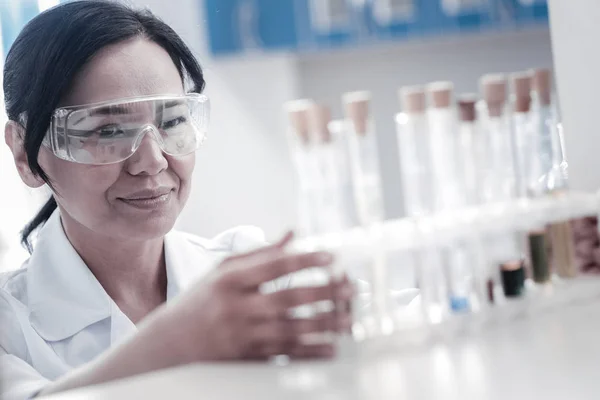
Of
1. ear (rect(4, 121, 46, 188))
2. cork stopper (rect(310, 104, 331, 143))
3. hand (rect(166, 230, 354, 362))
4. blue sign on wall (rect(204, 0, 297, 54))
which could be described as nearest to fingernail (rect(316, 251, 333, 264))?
hand (rect(166, 230, 354, 362))

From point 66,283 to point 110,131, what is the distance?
418mm

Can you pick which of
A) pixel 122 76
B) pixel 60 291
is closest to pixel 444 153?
pixel 122 76

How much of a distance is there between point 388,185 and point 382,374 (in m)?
4.00

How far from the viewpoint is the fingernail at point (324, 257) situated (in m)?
1.12

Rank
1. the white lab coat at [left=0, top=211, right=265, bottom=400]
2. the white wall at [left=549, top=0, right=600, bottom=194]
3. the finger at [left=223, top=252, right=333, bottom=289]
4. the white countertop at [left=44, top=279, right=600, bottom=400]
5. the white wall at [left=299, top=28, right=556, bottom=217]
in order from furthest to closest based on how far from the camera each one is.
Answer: the white wall at [left=299, top=28, right=556, bottom=217]
the white lab coat at [left=0, top=211, right=265, bottom=400]
the white wall at [left=549, top=0, right=600, bottom=194]
the finger at [left=223, top=252, right=333, bottom=289]
the white countertop at [left=44, top=279, right=600, bottom=400]

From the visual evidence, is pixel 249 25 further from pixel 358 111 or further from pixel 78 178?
pixel 358 111

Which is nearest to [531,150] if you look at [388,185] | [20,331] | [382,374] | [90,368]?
[382,374]

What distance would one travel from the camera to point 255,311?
1122 millimetres

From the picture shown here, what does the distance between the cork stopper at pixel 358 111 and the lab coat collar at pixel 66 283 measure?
1.06 meters

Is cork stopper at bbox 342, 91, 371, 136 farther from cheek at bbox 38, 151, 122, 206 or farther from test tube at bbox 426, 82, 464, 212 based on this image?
cheek at bbox 38, 151, 122, 206

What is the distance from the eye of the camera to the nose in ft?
6.79

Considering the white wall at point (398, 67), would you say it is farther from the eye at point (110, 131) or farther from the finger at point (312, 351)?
the finger at point (312, 351)

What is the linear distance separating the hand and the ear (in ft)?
3.77

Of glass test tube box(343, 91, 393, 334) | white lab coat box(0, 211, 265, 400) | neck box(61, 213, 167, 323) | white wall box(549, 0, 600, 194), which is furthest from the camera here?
neck box(61, 213, 167, 323)
